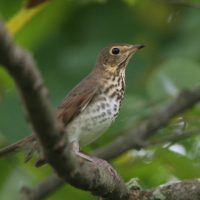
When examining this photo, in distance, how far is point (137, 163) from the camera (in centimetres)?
566

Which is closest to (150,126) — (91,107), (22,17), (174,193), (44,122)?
(91,107)

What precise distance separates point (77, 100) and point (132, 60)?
95 cm

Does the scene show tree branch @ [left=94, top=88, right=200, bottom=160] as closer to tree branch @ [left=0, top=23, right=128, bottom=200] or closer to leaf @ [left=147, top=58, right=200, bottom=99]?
leaf @ [left=147, top=58, right=200, bottom=99]

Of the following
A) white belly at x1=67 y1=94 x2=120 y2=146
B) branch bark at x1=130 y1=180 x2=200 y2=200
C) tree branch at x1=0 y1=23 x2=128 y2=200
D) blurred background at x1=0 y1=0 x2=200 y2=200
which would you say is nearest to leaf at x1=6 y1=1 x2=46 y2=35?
blurred background at x1=0 y1=0 x2=200 y2=200

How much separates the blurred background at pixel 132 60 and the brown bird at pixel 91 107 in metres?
0.17

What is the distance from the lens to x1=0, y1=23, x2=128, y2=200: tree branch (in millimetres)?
2274

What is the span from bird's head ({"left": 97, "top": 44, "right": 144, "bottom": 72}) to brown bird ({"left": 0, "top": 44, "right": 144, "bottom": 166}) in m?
0.01

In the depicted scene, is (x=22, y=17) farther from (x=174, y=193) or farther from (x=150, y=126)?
(x=174, y=193)

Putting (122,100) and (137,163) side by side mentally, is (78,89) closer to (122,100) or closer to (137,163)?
(122,100)

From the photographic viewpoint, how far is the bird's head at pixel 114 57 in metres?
5.68

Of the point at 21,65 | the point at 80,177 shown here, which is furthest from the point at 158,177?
the point at 21,65

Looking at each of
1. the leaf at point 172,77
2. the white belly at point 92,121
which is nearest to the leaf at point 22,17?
the white belly at point 92,121

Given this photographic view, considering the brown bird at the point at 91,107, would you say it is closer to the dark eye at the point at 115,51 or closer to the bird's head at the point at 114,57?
the bird's head at the point at 114,57

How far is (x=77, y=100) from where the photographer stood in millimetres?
5055
